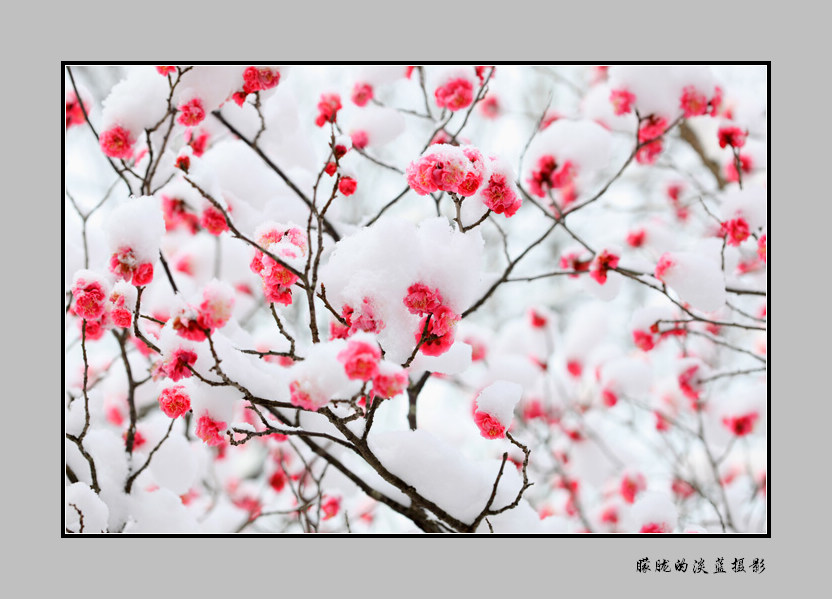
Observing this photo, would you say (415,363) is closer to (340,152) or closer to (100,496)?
(340,152)

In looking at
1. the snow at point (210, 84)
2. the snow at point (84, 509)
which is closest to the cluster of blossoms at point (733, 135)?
the snow at point (210, 84)

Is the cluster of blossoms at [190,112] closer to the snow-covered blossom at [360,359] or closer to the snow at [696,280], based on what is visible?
the snow-covered blossom at [360,359]

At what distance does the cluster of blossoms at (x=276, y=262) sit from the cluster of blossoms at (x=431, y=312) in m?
0.17

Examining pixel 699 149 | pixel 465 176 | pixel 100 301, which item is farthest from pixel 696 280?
pixel 699 149

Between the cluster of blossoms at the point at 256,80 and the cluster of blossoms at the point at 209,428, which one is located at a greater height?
the cluster of blossoms at the point at 256,80

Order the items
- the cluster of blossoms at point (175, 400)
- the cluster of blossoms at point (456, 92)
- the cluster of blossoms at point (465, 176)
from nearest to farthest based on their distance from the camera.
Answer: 1. the cluster of blossoms at point (465, 176)
2. the cluster of blossoms at point (175, 400)
3. the cluster of blossoms at point (456, 92)

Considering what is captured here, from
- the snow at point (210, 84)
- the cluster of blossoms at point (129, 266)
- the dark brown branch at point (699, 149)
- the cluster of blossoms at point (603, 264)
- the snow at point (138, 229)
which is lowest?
the cluster of blossoms at point (129, 266)

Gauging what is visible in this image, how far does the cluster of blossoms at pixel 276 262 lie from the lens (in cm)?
82

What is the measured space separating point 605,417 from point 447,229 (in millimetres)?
1868

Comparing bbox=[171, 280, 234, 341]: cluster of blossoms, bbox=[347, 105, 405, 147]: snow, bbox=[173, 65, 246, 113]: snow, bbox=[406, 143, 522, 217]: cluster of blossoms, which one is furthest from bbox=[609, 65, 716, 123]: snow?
bbox=[171, 280, 234, 341]: cluster of blossoms

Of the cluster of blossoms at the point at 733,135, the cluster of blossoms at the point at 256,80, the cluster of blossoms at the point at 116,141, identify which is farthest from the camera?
the cluster of blossoms at the point at 733,135

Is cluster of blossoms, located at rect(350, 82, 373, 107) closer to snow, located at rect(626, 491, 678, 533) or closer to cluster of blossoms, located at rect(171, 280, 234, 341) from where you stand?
cluster of blossoms, located at rect(171, 280, 234, 341)

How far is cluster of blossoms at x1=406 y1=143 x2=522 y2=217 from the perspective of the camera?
76cm

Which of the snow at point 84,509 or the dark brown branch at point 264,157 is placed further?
the dark brown branch at point 264,157
